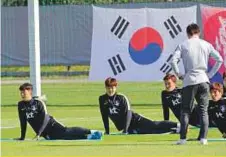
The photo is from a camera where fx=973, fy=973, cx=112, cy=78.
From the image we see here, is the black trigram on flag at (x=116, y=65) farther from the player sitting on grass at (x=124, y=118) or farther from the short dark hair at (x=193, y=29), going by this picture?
the short dark hair at (x=193, y=29)

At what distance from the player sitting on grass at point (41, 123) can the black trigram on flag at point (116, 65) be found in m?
10.5

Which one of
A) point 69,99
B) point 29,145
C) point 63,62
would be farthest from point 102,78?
point 29,145

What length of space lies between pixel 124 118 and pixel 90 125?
2069mm

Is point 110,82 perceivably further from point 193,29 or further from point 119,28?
point 119,28

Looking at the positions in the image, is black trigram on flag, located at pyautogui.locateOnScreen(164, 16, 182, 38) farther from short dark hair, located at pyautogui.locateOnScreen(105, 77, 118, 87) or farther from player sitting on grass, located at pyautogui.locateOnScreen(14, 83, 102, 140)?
player sitting on grass, located at pyautogui.locateOnScreen(14, 83, 102, 140)

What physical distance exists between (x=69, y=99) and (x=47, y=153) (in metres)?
14.2

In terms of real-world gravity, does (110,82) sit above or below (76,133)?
above

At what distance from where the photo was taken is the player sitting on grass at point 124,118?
1836 centimetres

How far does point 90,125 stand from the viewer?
2036 cm

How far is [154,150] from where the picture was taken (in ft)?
46.9

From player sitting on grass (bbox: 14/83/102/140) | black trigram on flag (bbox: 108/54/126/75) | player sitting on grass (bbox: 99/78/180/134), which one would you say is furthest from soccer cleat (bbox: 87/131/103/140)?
black trigram on flag (bbox: 108/54/126/75)

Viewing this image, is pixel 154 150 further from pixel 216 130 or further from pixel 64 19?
pixel 64 19

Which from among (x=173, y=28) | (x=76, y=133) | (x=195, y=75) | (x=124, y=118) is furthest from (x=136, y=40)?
(x=195, y=75)

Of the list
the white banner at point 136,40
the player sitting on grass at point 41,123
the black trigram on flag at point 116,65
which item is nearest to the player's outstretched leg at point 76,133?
the player sitting on grass at point 41,123
